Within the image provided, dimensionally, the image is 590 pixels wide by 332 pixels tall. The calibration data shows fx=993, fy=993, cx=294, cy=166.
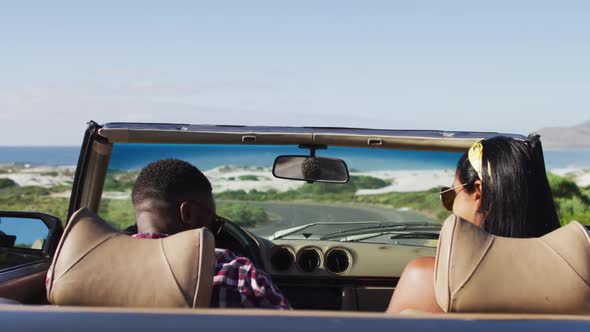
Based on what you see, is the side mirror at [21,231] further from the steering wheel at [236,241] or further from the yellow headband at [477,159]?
the yellow headband at [477,159]

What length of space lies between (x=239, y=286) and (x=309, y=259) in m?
2.53

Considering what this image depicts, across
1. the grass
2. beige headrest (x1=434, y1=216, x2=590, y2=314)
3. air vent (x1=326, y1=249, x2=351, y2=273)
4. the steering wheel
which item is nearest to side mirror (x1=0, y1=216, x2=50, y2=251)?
the grass

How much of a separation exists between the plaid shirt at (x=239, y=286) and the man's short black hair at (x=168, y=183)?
0.17m

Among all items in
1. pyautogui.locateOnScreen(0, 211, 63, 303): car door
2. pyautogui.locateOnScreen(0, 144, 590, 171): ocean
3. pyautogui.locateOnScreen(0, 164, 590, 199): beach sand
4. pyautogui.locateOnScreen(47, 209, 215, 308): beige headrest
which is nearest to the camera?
pyautogui.locateOnScreen(47, 209, 215, 308): beige headrest

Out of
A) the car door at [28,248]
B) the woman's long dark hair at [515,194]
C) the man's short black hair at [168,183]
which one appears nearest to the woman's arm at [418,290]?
the woman's long dark hair at [515,194]

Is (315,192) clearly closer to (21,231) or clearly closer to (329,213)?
(329,213)

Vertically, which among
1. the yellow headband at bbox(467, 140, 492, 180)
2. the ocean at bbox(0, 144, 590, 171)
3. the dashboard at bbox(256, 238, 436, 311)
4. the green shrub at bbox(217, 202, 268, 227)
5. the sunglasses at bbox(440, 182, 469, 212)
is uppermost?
the ocean at bbox(0, 144, 590, 171)

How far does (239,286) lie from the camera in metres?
3.08

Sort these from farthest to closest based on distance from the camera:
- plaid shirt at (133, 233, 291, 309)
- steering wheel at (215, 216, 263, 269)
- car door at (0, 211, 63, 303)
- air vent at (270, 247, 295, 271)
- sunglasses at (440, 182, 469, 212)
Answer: air vent at (270, 247, 295, 271) → steering wheel at (215, 216, 263, 269) → car door at (0, 211, 63, 303) → sunglasses at (440, 182, 469, 212) → plaid shirt at (133, 233, 291, 309)

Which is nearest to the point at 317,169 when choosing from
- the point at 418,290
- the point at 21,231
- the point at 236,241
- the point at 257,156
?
the point at 257,156

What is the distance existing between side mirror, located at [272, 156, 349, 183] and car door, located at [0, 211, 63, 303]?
113 cm

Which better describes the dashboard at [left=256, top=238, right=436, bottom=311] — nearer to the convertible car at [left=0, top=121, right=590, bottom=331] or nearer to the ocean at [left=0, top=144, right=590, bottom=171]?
the convertible car at [left=0, top=121, right=590, bottom=331]

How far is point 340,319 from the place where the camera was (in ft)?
7.27

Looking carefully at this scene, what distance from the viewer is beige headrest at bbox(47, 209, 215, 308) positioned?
2.64 metres
